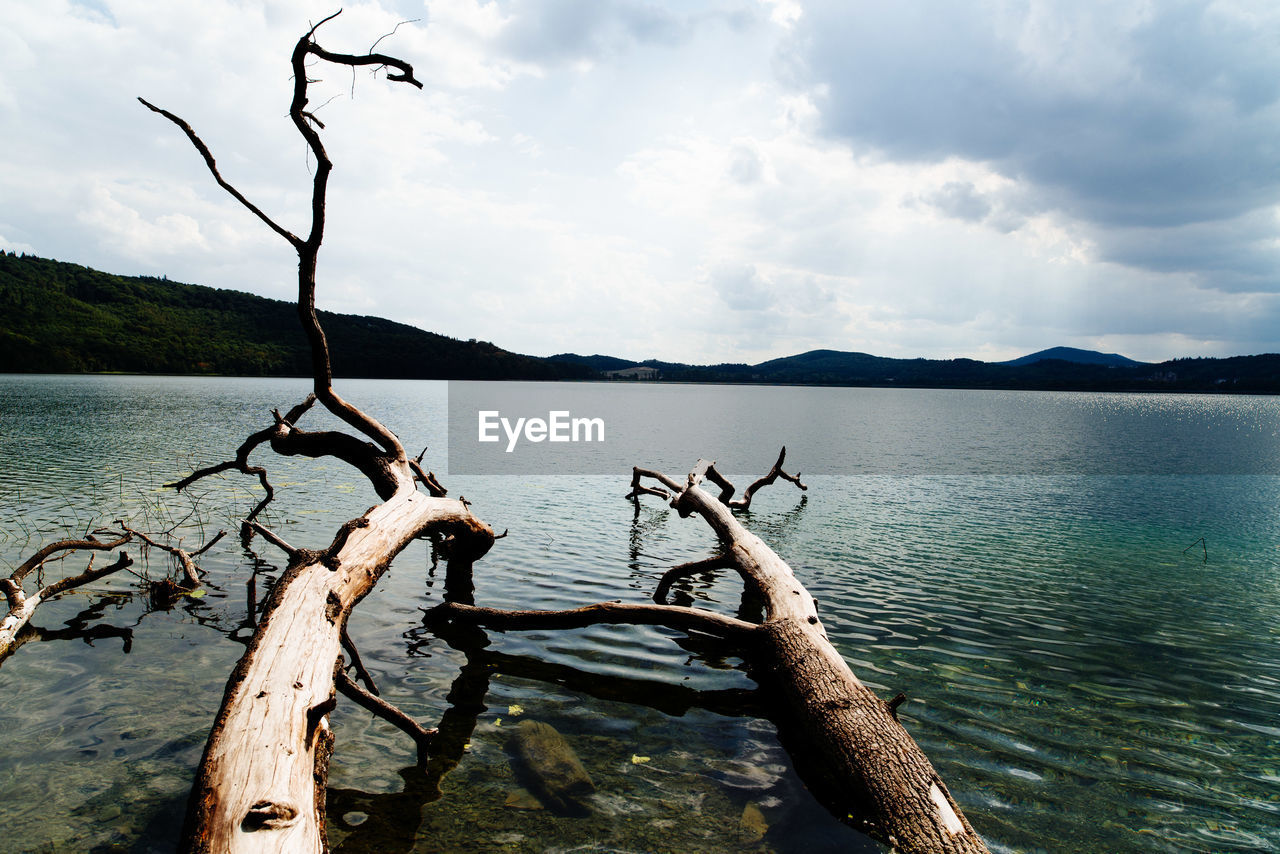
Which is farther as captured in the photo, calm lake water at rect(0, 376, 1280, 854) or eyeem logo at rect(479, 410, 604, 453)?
eyeem logo at rect(479, 410, 604, 453)

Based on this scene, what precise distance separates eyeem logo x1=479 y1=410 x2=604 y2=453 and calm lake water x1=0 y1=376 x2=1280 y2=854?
80.5ft

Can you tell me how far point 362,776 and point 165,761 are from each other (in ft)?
6.16

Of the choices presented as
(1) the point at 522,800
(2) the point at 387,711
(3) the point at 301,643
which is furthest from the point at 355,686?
(1) the point at 522,800

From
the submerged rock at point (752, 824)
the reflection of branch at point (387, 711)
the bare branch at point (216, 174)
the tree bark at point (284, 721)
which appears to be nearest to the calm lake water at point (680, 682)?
the submerged rock at point (752, 824)

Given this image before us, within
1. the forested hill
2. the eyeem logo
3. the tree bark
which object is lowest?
the eyeem logo

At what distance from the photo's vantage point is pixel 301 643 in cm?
554

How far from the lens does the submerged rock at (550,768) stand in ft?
18.5

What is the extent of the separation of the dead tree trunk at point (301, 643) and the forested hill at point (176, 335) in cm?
15488

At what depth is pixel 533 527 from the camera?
17484mm

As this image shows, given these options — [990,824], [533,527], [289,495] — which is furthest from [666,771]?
[289,495]

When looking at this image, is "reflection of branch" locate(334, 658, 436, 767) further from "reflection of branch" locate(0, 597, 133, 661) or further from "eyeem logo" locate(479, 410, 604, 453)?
"eyeem logo" locate(479, 410, 604, 453)

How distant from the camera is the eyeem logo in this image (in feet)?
156

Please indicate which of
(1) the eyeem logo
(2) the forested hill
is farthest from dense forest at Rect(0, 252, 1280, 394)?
(1) the eyeem logo

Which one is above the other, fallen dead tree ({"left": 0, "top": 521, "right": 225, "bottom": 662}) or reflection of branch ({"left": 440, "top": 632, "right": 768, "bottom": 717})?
fallen dead tree ({"left": 0, "top": 521, "right": 225, "bottom": 662})
